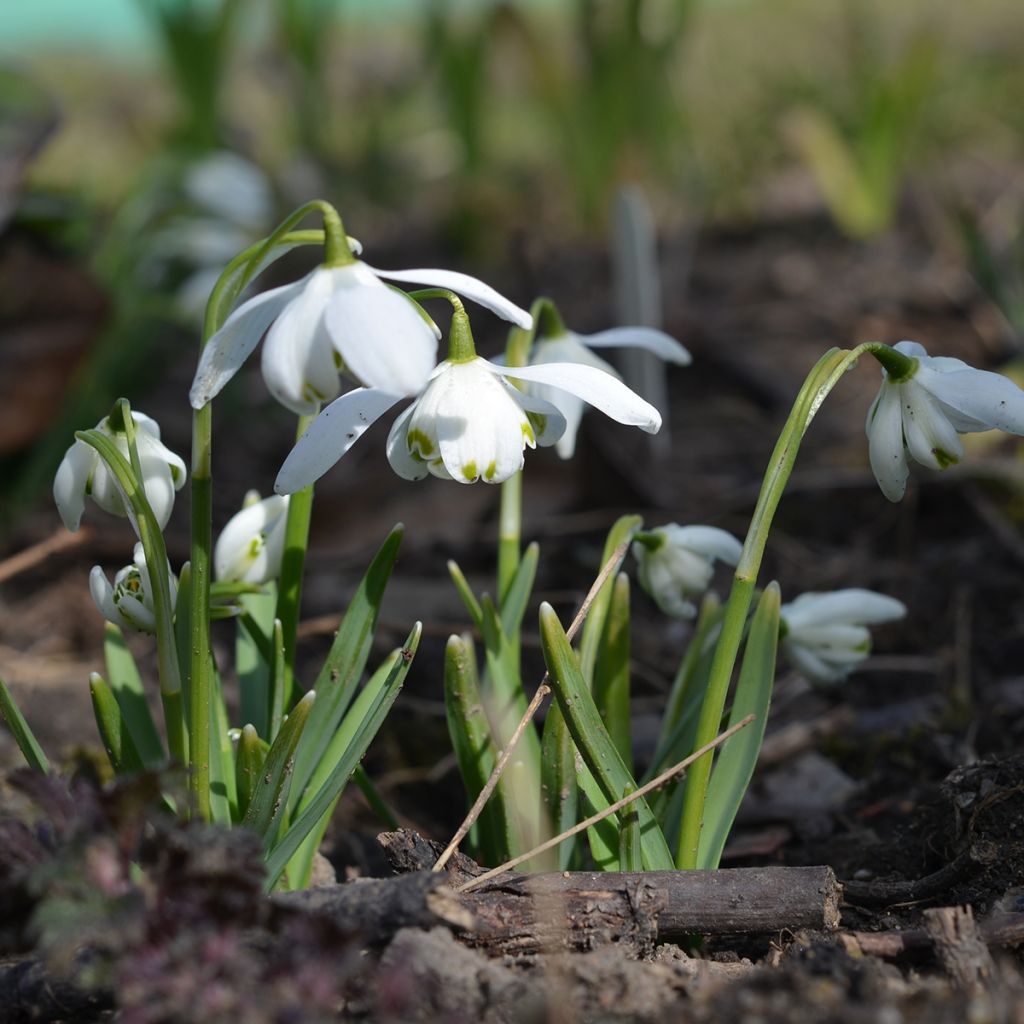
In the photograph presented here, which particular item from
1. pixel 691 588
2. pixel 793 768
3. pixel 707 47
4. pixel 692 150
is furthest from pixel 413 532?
pixel 707 47

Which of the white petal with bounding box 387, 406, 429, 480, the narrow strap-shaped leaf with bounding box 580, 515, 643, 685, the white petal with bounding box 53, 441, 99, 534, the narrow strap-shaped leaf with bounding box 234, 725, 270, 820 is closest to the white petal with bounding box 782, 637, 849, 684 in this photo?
the narrow strap-shaped leaf with bounding box 580, 515, 643, 685

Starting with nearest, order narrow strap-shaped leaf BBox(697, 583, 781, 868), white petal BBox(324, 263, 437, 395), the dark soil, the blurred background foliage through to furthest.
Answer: the dark soil → white petal BBox(324, 263, 437, 395) → narrow strap-shaped leaf BBox(697, 583, 781, 868) → the blurred background foliage

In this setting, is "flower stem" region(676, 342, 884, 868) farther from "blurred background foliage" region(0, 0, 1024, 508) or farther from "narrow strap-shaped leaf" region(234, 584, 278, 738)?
"blurred background foliage" region(0, 0, 1024, 508)

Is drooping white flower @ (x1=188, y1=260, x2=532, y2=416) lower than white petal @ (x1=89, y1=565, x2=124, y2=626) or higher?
higher

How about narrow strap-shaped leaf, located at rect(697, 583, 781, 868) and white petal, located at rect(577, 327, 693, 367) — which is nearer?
narrow strap-shaped leaf, located at rect(697, 583, 781, 868)

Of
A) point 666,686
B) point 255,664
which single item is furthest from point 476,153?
point 255,664

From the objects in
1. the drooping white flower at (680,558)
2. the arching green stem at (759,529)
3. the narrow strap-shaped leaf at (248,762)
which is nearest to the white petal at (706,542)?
the drooping white flower at (680,558)

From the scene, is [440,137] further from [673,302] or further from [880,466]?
[880,466]
